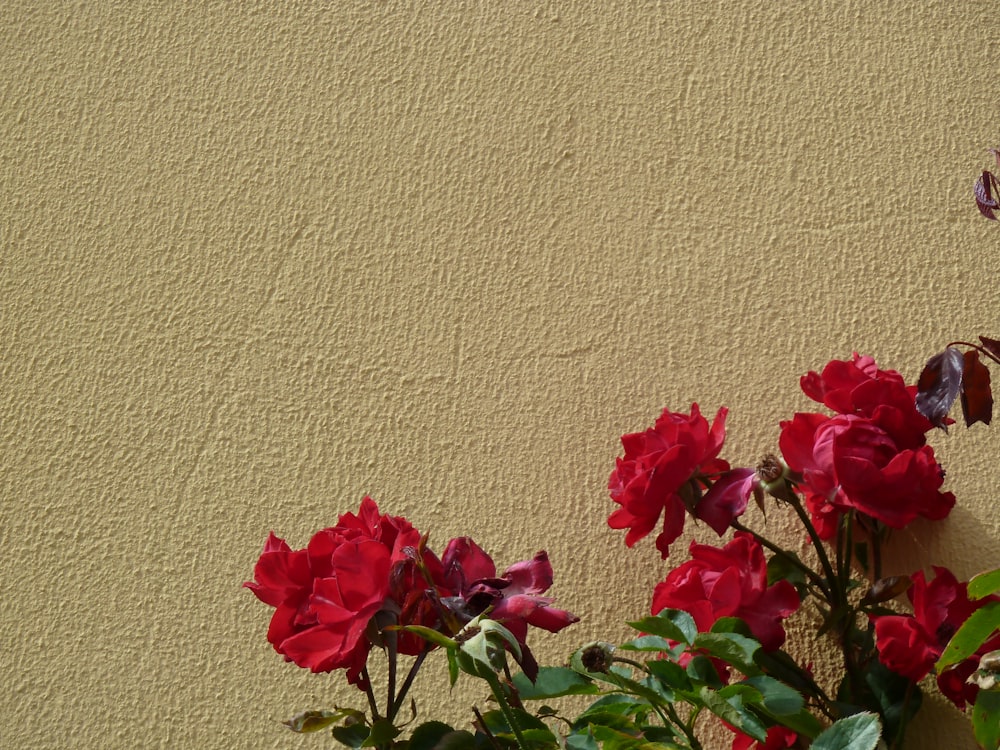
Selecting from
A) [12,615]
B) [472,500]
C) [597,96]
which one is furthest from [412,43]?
[12,615]

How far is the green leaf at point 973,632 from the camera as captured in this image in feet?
1.91

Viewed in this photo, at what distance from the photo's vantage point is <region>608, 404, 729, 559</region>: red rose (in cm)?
75

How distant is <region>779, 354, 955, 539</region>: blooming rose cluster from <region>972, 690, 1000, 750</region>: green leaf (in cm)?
13

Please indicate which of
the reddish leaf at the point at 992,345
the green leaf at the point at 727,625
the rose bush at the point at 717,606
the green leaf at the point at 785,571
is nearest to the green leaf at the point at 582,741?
the rose bush at the point at 717,606

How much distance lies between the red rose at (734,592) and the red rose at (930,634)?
0.22 feet

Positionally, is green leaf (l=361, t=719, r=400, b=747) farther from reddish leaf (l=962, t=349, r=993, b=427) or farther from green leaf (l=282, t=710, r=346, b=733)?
reddish leaf (l=962, t=349, r=993, b=427)

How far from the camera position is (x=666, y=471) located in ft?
2.46

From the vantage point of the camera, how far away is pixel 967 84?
3.19 ft

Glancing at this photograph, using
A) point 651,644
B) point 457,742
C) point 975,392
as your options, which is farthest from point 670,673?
point 975,392

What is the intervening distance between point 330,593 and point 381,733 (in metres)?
0.09

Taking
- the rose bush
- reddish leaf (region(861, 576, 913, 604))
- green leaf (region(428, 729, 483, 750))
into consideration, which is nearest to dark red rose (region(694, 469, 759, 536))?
the rose bush

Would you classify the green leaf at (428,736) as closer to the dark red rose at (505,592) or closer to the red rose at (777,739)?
the dark red rose at (505,592)

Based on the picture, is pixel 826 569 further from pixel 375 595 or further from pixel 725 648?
pixel 375 595

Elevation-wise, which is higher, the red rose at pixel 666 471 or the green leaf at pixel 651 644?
the red rose at pixel 666 471
